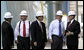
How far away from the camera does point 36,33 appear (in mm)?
9547

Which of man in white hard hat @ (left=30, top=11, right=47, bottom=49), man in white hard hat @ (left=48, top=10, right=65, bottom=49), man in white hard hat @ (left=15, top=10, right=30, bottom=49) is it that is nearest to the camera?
man in white hard hat @ (left=30, top=11, right=47, bottom=49)

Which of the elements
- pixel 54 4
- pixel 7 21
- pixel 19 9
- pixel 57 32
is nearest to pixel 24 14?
pixel 7 21

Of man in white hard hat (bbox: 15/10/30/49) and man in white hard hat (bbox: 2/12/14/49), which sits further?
man in white hard hat (bbox: 15/10/30/49)

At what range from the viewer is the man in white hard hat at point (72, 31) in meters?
9.87

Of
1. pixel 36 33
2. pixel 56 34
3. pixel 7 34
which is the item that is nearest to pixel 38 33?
pixel 36 33

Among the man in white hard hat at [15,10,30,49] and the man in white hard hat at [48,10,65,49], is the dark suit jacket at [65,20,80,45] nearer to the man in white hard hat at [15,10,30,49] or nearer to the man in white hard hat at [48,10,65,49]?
the man in white hard hat at [48,10,65,49]

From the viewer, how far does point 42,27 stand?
9.66 m

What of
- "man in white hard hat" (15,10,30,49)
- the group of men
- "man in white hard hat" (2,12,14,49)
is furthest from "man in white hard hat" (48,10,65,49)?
"man in white hard hat" (2,12,14,49)

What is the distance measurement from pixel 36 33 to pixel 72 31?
1.17 metres

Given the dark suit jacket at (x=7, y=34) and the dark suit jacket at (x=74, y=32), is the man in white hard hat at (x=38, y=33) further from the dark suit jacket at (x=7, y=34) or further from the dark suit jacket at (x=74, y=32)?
the dark suit jacket at (x=74, y=32)

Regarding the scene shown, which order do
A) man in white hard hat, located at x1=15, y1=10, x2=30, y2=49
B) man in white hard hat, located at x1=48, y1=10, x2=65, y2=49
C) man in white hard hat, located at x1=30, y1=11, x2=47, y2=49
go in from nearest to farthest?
1. man in white hard hat, located at x1=30, y1=11, x2=47, y2=49
2. man in white hard hat, located at x1=15, y1=10, x2=30, y2=49
3. man in white hard hat, located at x1=48, y1=10, x2=65, y2=49

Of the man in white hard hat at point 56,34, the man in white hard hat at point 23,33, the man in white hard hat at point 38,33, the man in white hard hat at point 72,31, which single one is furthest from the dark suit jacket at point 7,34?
the man in white hard hat at point 72,31

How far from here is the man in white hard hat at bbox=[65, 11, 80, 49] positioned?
9.87m

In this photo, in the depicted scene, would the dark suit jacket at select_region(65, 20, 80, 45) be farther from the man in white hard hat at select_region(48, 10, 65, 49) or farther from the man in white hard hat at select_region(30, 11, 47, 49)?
the man in white hard hat at select_region(30, 11, 47, 49)
